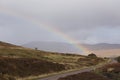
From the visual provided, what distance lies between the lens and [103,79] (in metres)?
40.7

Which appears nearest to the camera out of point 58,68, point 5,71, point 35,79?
point 35,79

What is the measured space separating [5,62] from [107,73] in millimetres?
19892

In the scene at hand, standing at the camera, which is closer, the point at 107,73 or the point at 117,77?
the point at 117,77

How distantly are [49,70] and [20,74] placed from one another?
13279 mm

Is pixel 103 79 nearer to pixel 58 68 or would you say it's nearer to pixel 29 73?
pixel 29 73

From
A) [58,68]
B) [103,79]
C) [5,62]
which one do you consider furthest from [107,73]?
[58,68]

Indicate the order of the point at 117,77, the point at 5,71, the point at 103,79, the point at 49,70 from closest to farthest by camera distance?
the point at 103,79, the point at 117,77, the point at 5,71, the point at 49,70

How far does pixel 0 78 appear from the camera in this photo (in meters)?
41.2

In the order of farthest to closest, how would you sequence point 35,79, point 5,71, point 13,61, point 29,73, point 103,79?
point 13,61, point 29,73, point 5,71, point 35,79, point 103,79

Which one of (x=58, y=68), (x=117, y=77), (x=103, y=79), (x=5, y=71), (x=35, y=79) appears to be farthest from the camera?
(x=58, y=68)

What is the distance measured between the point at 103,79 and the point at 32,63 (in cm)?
2728

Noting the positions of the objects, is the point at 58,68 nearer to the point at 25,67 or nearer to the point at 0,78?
the point at 25,67

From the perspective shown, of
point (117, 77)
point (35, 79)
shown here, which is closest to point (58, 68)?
point (35, 79)

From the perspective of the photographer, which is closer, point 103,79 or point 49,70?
point 103,79
